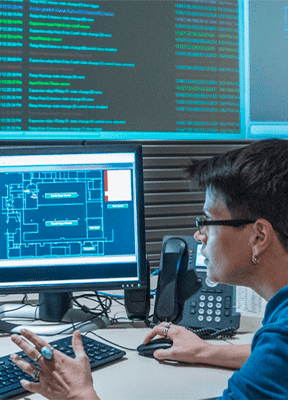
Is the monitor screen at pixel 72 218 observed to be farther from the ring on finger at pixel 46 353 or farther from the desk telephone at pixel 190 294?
the ring on finger at pixel 46 353

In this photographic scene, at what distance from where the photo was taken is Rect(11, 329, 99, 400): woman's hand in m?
0.74

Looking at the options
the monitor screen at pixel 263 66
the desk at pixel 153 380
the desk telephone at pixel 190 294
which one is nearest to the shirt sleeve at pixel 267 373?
the desk at pixel 153 380

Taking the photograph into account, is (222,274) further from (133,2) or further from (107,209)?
(133,2)

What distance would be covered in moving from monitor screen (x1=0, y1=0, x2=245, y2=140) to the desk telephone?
0.68 m

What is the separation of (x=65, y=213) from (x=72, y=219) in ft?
0.10

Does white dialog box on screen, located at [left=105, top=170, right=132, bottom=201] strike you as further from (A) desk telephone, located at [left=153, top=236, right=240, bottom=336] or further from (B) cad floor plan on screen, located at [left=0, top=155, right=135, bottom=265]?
(A) desk telephone, located at [left=153, top=236, right=240, bottom=336]

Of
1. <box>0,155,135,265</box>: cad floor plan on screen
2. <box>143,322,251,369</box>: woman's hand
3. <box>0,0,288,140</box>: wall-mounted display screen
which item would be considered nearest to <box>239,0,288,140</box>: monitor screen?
<box>0,0,288,140</box>: wall-mounted display screen

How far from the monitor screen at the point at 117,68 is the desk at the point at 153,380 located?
1040 millimetres

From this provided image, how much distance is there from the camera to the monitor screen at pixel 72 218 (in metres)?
1.21

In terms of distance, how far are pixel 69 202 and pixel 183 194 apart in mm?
729

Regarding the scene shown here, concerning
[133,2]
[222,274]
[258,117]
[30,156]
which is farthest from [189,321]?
[133,2]

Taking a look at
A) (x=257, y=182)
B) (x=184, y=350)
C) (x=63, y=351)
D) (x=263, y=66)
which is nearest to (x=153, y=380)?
(x=184, y=350)

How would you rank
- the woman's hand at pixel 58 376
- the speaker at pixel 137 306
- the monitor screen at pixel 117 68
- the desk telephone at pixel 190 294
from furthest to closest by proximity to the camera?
the monitor screen at pixel 117 68 → the speaker at pixel 137 306 → the desk telephone at pixel 190 294 → the woman's hand at pixel 58 376

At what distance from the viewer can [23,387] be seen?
79cm
